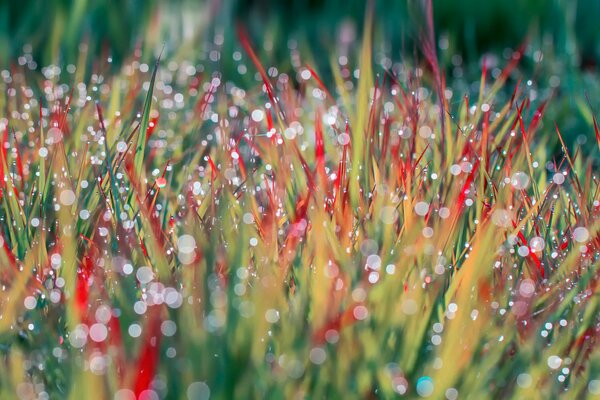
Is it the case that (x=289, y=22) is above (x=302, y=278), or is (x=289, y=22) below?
above

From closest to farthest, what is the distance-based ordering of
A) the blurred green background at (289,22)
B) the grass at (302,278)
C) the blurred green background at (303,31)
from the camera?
1. the grass at (302,278)
2. the blurred green background at (303,31)
3. the blurred green background at (289,22)

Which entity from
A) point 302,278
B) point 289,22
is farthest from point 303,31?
point 302,278

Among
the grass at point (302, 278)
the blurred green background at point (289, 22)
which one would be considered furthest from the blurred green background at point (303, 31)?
the grass at point (302, 278)

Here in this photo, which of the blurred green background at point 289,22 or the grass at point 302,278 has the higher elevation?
the blurred green background at point 289,22

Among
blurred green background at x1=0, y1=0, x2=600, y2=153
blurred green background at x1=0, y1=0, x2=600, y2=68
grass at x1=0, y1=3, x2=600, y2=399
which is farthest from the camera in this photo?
blurred green background at x1=0, y1=0, x2=600, y2=68

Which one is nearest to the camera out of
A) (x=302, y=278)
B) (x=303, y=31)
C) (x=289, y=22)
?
(x=302, y=278)

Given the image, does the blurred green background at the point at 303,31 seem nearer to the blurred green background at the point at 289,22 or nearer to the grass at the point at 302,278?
the blurred green background at the point at 289,22

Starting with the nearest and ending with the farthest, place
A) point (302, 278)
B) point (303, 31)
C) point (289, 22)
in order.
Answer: point (302, 278), point (303, 31), point (289, 22)

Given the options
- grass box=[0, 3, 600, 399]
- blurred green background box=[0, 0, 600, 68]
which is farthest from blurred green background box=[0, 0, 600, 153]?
grass box=[0, 3, 600, 399]

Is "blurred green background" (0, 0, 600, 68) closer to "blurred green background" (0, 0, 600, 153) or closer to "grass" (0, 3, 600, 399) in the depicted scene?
"blurred green background" (0, 0, 600, 153)

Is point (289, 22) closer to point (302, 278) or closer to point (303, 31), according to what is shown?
point (303, 31)
